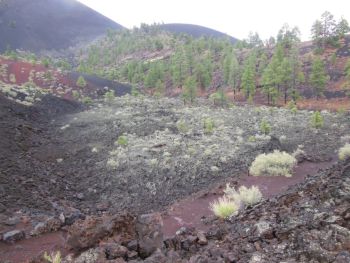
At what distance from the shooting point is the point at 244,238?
24.4 feet

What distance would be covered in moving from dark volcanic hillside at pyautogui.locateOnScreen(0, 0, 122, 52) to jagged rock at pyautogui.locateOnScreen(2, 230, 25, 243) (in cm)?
13211

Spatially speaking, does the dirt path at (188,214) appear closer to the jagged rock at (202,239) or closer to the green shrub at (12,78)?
the jagged rock at (202,239)

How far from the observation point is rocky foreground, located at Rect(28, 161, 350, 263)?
623cm

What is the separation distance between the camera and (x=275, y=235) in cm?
713

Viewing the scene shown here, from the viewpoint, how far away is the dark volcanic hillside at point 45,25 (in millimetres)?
141625

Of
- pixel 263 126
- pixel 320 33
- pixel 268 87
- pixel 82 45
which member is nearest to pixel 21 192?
pixel 263 126

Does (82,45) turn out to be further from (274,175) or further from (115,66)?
(274,175)

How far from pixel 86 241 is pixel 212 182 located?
33.3 ft

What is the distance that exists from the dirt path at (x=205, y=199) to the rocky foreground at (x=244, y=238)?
2663 mm

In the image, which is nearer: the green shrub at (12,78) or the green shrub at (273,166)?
the green shrub at (273,166)

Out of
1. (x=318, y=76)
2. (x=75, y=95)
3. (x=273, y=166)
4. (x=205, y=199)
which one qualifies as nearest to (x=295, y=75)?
(x=318, y=76)

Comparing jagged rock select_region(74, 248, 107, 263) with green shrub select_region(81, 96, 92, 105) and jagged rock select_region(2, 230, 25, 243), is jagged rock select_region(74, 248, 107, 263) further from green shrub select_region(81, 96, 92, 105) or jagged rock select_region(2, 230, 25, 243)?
green shrub select_region(81, 96, 92, 105)

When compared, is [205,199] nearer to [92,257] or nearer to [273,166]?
[273,166]

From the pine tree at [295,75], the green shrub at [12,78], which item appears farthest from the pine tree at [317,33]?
the green shrub at [12,78]
